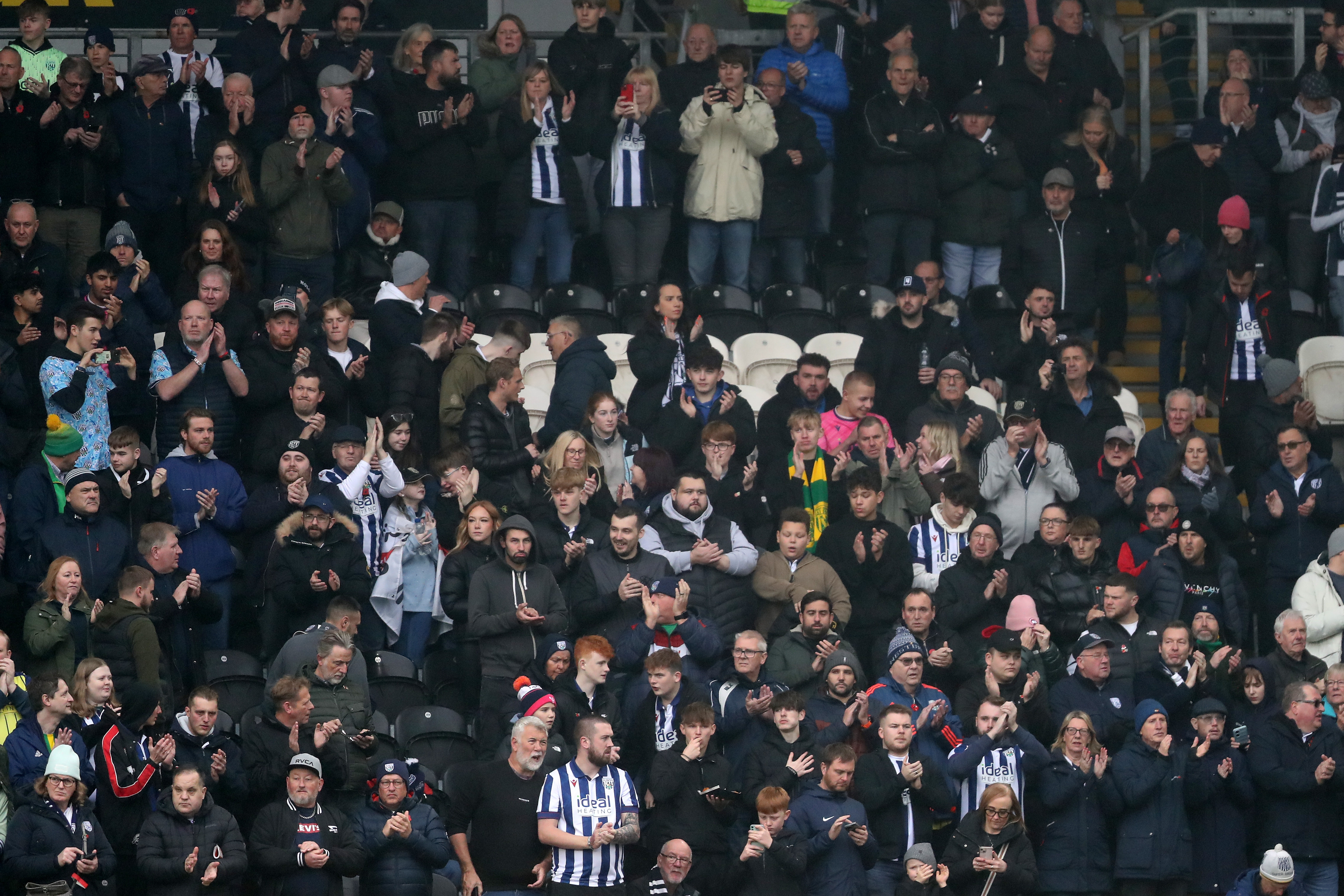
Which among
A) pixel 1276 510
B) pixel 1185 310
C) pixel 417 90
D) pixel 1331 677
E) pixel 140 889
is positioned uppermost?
pixel 417 90

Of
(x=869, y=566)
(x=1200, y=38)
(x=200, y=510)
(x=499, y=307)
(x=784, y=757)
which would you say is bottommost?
(x=784, y=757)

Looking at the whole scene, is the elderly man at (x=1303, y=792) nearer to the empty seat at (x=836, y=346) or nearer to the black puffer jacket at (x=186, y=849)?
the empty seat at (x=836, y=346)

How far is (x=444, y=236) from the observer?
1499 cm

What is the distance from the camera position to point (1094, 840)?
1177 cm

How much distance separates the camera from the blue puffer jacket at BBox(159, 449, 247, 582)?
1227cm

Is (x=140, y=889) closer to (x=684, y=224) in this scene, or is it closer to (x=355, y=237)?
(x=355, y=237)

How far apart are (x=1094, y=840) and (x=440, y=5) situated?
27.5 feet

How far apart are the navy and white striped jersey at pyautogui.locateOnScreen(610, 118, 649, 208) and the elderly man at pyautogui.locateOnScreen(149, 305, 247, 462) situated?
3.31 m

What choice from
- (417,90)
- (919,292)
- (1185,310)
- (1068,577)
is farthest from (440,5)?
(1068,577)

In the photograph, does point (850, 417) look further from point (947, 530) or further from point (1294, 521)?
point (1294, 521)

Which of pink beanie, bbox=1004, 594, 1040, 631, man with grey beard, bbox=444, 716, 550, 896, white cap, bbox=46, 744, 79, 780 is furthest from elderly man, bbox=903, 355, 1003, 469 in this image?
white cap, bbox=46, 744, 79, 780

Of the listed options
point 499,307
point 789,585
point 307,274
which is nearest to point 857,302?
point 499,307

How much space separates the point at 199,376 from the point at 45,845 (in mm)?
3424

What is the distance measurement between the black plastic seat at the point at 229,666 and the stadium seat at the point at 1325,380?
7343 millimetres
